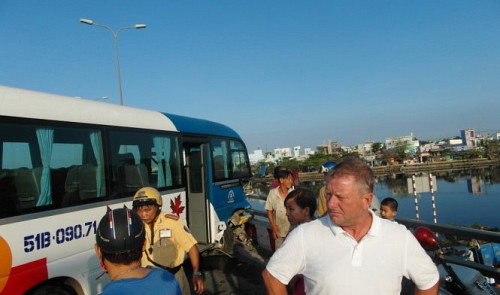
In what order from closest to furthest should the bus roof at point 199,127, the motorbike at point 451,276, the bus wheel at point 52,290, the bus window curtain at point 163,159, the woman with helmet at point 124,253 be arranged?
the woman with helmet at point 124,253
the motorbike at point 451,276
the bus wheel at point 52,290
the bus window curtain at point 163,159
the bus roof at point 199,127

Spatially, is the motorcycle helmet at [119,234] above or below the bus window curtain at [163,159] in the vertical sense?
below

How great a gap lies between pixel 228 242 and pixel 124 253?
6.63m

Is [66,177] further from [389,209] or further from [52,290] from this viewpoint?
[389,209]

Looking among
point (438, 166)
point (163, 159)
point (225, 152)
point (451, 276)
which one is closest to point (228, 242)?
point (225, 152)

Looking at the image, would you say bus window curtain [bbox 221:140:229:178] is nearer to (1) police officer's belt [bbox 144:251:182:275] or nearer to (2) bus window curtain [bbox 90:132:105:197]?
(2) bus window curtain [bbox 90:132:105:197]

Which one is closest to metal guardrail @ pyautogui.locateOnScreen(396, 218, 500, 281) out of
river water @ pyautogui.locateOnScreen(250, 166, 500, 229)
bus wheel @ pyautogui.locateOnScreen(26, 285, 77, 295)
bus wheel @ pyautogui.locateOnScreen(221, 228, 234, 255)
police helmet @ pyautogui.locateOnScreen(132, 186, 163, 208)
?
police helmet @ pyautogui.locateOnScreen(132, 186, 163, 208)

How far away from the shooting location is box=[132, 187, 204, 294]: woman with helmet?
3346mm

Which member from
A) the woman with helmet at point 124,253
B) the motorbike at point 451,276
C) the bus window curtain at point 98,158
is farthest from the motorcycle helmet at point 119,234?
the bus window curtain at point 98,158

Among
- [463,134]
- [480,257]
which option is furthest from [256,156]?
[480,257]

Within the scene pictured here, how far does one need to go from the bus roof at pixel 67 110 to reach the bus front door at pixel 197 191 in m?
1.80

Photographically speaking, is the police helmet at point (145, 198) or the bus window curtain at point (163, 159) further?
the bus window curtain at point (163, 159)

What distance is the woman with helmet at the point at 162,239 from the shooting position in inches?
132

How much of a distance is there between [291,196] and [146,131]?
153 inches

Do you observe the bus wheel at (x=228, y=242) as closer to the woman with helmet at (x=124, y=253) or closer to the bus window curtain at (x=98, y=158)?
the bus window curtain at (x=98, y=158)
